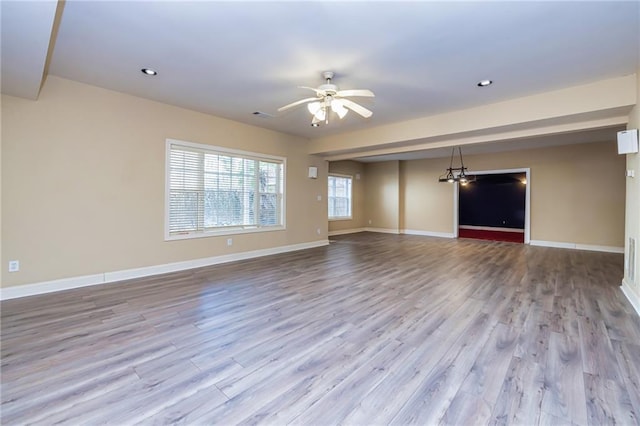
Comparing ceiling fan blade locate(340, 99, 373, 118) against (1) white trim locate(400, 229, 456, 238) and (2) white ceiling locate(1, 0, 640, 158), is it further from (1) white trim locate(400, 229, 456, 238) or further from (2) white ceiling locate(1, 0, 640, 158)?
(1) white trim locate(400, 229, 456, 238)

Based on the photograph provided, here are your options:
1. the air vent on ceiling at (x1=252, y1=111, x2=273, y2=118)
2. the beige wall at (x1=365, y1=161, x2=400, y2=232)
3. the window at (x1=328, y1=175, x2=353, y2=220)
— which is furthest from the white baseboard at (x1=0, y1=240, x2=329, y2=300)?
the beige wall at (x1=365, y1=161, x2=400, y2=232)

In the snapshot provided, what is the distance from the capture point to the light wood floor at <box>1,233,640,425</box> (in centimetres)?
167

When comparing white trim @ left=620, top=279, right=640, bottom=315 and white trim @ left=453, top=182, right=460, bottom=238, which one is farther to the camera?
Result: white trim @ left=453, top=182, right=460, bottom=238

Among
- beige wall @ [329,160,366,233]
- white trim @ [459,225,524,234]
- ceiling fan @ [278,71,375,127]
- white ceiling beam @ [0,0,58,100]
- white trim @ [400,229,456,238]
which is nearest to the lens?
white ceiling beam @ [0,0,58,100]

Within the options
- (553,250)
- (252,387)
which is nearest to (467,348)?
(252,387)

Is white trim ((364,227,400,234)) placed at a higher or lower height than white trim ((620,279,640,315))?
higher

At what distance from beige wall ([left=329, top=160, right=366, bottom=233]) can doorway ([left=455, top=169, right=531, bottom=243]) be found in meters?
3.43

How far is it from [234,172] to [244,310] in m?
3.31

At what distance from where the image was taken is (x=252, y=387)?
1866 millimetres

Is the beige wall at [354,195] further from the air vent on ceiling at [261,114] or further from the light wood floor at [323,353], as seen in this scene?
the light wood floor at [323,353]

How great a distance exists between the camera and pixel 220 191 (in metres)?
5.54

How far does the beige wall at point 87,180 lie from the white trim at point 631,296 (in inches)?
234

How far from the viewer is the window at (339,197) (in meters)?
10.0

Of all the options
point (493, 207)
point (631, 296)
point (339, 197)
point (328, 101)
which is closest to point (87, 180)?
point (328, 101)
